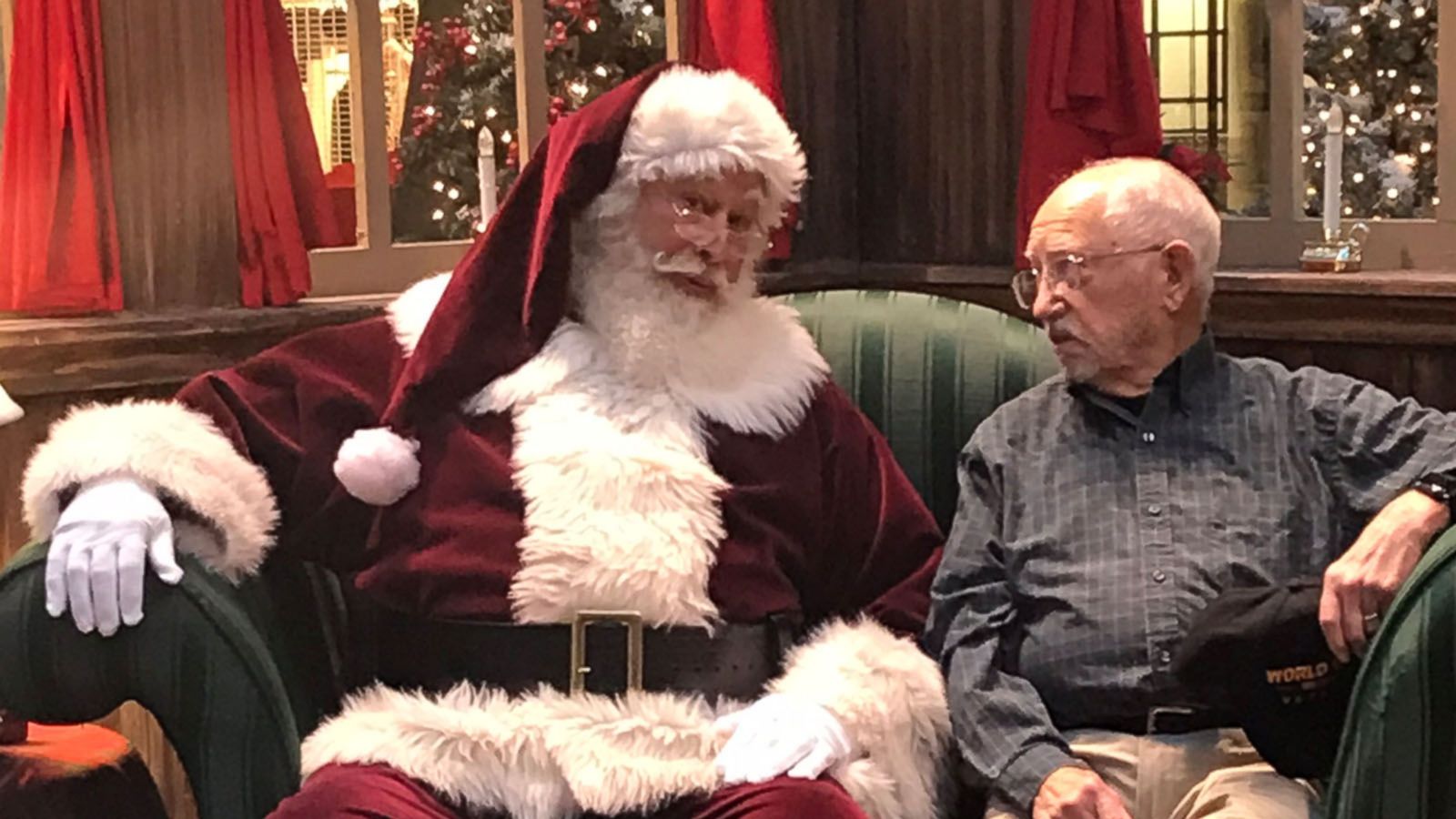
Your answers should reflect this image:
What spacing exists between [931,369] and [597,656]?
691 mm

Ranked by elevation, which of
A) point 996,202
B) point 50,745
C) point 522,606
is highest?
point 996,202

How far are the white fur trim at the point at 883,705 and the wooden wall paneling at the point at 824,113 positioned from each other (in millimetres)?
1827

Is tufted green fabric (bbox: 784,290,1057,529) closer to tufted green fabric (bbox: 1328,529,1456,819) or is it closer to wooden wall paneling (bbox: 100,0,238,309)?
tufted green fabric (bbox: 1328,529,1456,819)

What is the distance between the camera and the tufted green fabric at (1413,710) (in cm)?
154

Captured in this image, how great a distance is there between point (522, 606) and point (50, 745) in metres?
0.92

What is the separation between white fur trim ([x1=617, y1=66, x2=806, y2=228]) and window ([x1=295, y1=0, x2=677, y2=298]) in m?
1.18

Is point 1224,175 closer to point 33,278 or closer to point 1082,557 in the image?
point 1082,557

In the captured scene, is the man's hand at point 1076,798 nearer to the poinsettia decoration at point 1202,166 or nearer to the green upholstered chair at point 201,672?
the green upholstered chair at point 201,672

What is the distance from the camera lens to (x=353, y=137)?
3.33m

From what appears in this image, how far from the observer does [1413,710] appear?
154 centimetres

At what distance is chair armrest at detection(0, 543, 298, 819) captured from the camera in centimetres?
173

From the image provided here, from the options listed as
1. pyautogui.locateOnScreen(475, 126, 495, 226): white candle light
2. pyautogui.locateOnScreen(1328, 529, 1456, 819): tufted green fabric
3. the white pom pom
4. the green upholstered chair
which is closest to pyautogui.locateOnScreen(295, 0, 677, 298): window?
pyautogui.locateOnScreen(475, 126, 495, 226): white candle light

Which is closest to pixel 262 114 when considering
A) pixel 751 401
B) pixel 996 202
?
pixel 751 401

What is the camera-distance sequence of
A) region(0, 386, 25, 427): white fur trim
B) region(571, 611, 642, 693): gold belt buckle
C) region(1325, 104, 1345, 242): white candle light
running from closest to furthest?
region(571, 611, 642, 693): gold belt buckle < region(0, 386, 25, 427): white fur trim < region(1325, 104, 1345, 242): white candle light
